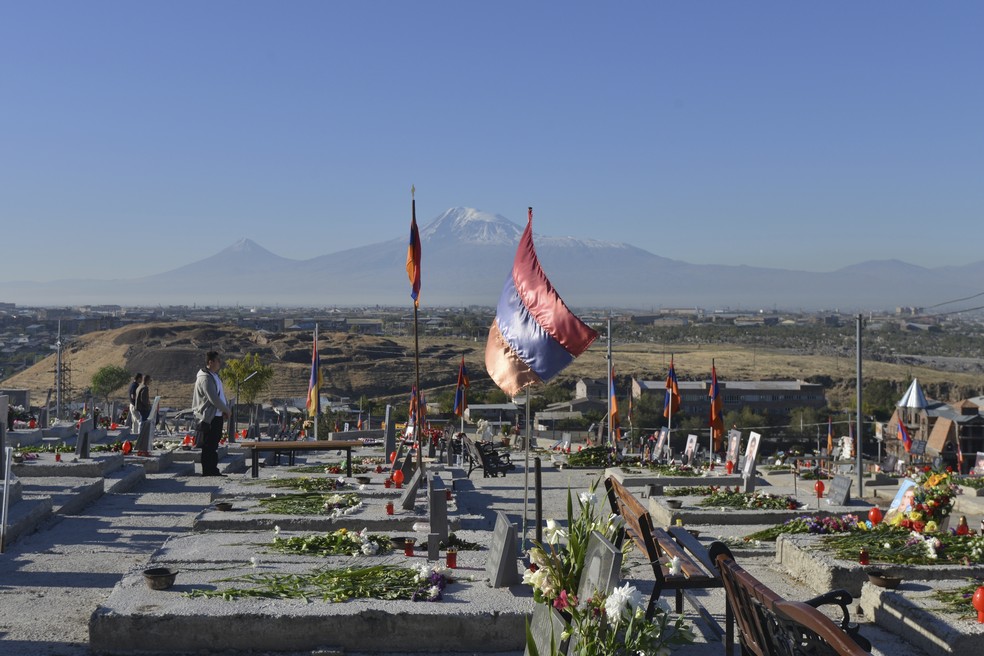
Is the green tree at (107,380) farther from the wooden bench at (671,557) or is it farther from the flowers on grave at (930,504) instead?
the wooden bench at (671,557)

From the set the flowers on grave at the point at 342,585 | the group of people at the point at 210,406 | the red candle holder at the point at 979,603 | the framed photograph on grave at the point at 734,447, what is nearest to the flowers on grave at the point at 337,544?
the flowers on grave at the point at 342,585

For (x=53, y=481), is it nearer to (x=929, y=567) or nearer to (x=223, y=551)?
(x=223, y=551)

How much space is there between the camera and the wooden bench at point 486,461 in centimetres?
1962

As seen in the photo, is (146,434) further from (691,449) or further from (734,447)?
(691,449)

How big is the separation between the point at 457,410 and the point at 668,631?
21240 mm

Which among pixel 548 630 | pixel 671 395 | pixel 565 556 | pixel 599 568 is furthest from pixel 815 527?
pixel 671 395

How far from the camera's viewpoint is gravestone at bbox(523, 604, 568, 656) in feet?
18.2

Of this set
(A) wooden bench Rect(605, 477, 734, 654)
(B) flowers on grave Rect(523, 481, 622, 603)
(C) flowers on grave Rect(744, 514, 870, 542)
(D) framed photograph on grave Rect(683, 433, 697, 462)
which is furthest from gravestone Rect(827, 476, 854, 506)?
(B) flowers on grave Rect(523, 481, 622, 603)

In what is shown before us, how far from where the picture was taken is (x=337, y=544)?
9641 millimetres

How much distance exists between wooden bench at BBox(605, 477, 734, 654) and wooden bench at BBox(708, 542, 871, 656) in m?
0.77

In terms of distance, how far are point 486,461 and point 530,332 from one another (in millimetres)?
9561

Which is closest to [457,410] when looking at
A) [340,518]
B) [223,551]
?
[340,518]

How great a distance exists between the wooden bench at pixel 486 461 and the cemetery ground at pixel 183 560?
6.85 ft

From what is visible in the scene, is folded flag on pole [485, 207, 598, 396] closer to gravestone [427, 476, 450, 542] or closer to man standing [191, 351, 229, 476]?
gravestone [427, 476, 450, 542]
